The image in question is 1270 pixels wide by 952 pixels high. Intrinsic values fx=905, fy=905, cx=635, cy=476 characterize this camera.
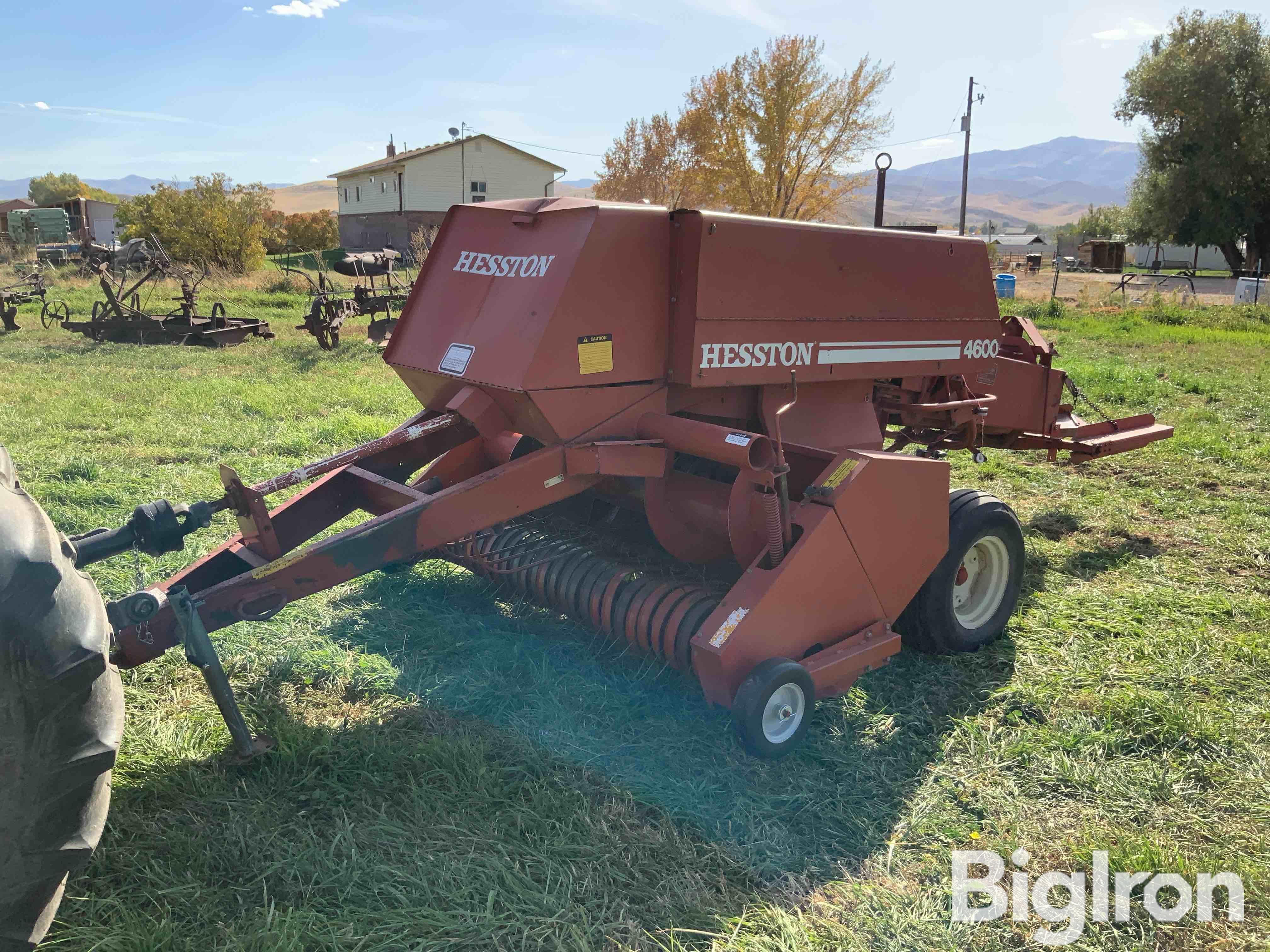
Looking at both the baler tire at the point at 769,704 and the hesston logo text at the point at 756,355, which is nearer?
the baler tire at the point at 769,704

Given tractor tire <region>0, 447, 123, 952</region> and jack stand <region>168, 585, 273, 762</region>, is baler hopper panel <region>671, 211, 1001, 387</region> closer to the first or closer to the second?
jack stand <region>168, 585, 273, 762</region>

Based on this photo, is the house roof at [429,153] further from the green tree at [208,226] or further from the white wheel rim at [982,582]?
the white wheel rim at [982,582]

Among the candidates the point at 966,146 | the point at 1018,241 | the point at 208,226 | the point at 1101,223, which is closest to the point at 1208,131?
the point at 966,146

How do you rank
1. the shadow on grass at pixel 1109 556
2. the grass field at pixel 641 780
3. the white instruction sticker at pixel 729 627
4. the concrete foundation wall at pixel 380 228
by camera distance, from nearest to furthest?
1. the grass field at pixel 641 780
2. the white instruction sticker at pixel 729 627
3. the shadow on grass at pixel 1109 556
4. the concrete foundation wall at pixel 380 228

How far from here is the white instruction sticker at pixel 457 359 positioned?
382 centimetres

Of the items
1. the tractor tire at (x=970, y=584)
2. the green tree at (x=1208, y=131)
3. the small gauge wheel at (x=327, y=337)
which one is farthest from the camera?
the green tree at (x=1208, y=131)

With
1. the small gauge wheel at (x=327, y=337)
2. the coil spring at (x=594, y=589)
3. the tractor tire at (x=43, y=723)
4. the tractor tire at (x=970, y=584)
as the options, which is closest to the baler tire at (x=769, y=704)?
the coil spring at (x=594, y=589)

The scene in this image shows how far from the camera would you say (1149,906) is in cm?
282

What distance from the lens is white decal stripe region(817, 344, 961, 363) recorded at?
432 centimetres

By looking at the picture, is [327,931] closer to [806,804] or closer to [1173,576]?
[806,804]

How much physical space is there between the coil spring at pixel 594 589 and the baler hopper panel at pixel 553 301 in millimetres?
803

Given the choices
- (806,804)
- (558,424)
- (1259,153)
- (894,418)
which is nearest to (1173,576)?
(894,418)

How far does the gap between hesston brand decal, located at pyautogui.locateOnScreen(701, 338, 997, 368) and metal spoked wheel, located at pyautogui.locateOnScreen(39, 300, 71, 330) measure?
50.4 ft
